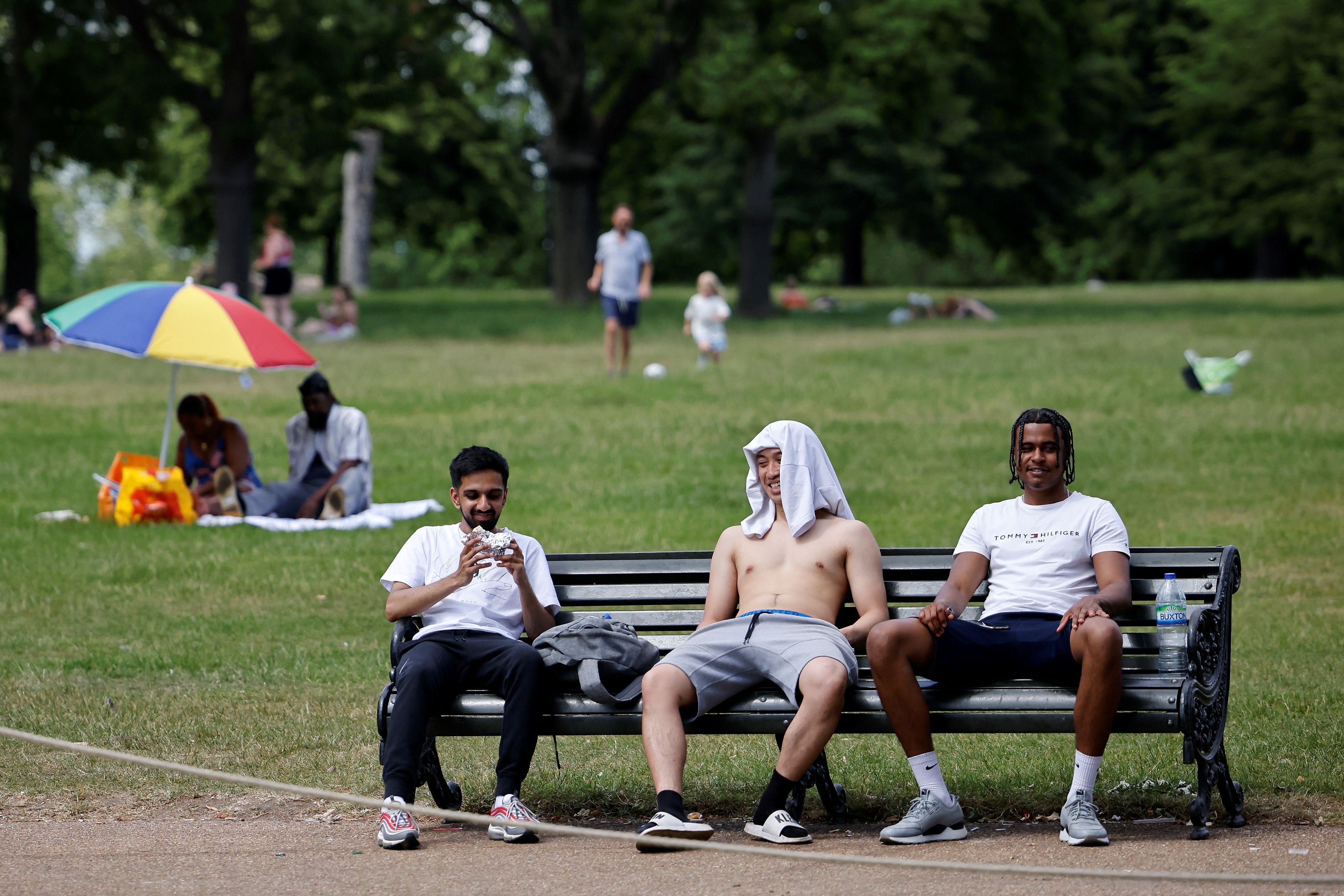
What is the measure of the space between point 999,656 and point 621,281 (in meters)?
14.3

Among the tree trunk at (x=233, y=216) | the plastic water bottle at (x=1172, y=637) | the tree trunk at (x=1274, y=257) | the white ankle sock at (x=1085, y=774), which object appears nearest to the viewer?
the white ankle sock at (x=1085, y=774)

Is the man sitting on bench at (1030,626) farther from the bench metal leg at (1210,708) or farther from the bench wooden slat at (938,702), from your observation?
the bench metal leg at (1210,708)

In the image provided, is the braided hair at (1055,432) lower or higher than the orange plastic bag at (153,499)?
higher

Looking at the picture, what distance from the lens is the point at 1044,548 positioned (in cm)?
567

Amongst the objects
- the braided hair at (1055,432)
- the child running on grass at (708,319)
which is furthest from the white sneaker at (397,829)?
the child running on grass at (708,319)

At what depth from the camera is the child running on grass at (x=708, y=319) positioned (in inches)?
802

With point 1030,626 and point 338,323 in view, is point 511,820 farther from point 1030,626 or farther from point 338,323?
point 338,323

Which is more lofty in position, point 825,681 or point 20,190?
point 20,190

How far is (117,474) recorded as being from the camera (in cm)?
1158

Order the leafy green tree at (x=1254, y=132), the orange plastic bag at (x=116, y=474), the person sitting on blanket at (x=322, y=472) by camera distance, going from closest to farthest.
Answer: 1. the person sitting on blanket at (x=322, y=472)
2. the orange plastic bag at (x=116, y=474)
3. the leafy green tree at (x=1254, y=132)

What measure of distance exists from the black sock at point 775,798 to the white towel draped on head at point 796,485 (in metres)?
1.02

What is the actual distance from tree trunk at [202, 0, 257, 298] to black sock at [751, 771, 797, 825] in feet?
77.4

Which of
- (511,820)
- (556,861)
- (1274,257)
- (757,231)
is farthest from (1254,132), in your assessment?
(556,861)

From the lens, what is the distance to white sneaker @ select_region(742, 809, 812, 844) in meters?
5.08
